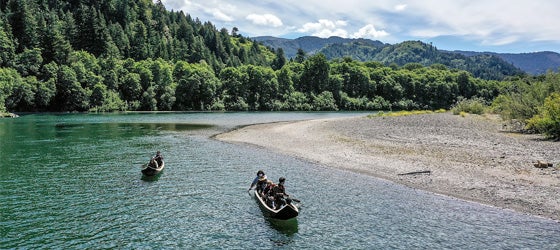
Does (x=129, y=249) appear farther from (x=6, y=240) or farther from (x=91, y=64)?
(x=91, y=64)

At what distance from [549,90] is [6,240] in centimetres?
7176

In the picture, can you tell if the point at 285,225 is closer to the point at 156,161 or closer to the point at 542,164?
the point at 156,161

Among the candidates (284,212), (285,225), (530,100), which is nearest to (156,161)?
(284,212)

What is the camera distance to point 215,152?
1828 inches

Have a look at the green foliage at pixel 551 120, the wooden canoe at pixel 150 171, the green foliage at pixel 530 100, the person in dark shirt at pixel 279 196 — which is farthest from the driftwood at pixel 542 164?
the green foliage at pixel 530 100

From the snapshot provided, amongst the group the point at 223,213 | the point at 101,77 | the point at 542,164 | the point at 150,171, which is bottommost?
the point at 223,213

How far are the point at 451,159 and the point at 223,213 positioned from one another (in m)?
23.5

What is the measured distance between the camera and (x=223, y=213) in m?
23.5

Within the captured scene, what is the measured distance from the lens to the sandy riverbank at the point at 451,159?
2611 centimetres

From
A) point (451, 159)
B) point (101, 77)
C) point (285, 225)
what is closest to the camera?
point (285, 225)

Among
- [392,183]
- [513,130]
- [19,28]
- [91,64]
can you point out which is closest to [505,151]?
[392,183]

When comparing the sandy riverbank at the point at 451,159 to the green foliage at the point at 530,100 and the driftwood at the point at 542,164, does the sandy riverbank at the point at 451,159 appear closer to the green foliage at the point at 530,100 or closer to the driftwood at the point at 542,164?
the driftwood at the point at 542,164

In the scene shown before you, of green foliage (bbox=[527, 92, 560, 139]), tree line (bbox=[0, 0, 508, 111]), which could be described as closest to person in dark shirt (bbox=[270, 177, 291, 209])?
green foliage (bbox=[527, 92, 560, 139])

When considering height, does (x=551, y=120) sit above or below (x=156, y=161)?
above
